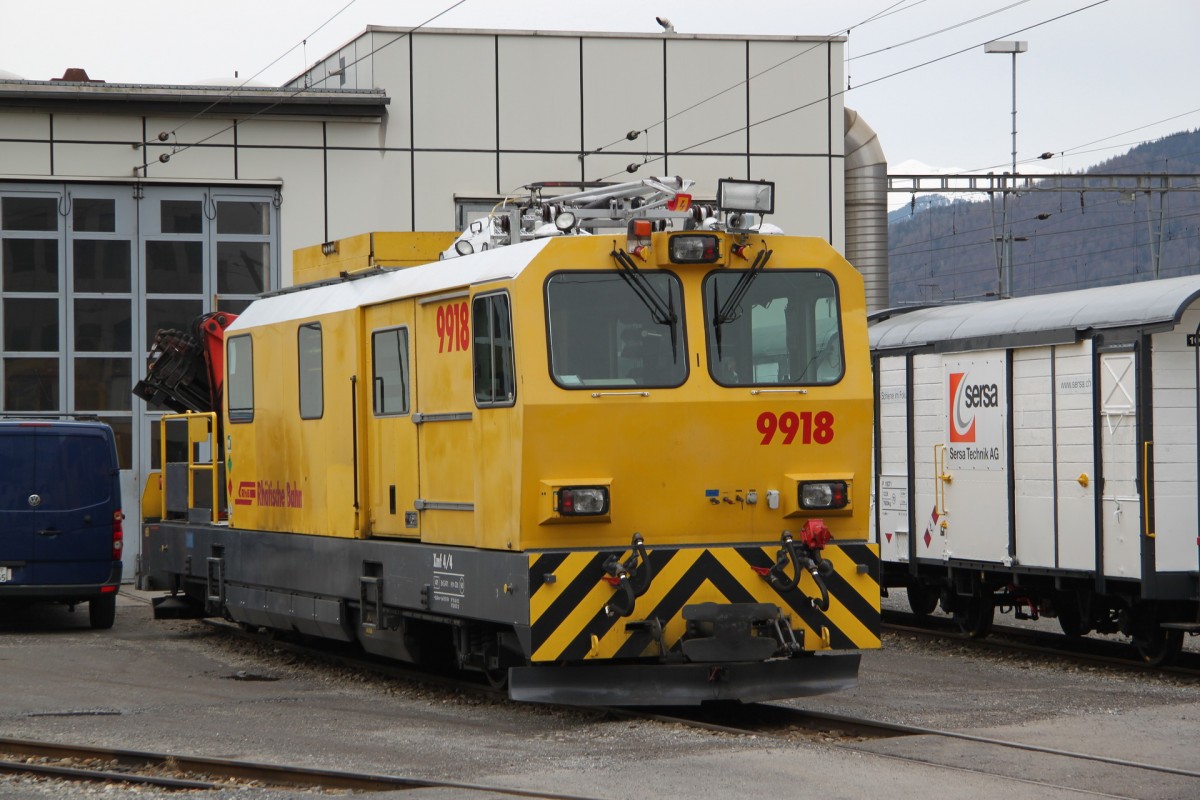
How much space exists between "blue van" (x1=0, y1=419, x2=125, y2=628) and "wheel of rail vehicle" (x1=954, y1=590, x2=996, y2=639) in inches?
349

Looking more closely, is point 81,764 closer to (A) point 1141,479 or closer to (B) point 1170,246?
(A) point 1141,479

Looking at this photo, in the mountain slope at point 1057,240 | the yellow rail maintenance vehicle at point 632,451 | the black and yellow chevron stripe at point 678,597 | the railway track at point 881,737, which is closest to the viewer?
the railway track at point 881,737

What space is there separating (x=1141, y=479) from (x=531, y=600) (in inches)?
230

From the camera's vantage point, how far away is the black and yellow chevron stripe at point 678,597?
1002 centimetres

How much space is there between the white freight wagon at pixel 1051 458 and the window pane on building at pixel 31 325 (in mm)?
13561

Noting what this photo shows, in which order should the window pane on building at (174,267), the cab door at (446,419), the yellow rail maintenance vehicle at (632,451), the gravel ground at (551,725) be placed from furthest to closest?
the window pane on building at (174,267) < the cab door at (446,419) < the yellow rail maintenance vehicle at (632,451) < the gravel ground at (551,725)

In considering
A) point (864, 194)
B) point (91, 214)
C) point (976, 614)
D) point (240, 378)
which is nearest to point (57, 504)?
point (240, 378)

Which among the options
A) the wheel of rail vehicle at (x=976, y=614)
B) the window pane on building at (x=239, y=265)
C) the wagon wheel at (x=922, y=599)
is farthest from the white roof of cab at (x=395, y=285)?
the window pane on building at (x=239, y=265)

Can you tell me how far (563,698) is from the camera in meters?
10.2

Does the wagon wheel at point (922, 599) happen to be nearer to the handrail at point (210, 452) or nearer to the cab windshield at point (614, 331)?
the handrail at point (210, 452)

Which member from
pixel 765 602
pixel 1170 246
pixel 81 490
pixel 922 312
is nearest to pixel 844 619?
pixel 765 602

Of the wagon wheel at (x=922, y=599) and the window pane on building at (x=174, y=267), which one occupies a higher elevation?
the window pane on building at (x=174, y=267)

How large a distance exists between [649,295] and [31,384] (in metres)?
17.2

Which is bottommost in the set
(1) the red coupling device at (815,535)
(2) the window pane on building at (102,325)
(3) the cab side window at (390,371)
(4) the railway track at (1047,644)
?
(4) the railway track at (1047,644)
